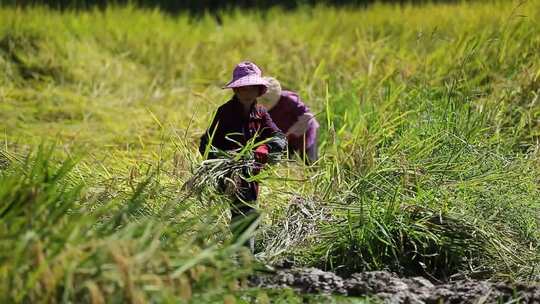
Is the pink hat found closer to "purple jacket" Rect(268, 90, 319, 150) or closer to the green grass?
the green grass

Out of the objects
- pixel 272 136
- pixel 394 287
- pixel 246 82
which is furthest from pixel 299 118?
pixel 394 287

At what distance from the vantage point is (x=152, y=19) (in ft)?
32.9

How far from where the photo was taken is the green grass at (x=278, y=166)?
2805 mm

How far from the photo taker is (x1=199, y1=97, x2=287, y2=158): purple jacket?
4.21 m

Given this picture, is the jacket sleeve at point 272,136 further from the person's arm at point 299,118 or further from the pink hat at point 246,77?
the person's arm at point 299,118

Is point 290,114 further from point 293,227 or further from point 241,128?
point 293,227

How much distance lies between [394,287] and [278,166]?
1.28 m

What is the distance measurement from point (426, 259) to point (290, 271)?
0.69m

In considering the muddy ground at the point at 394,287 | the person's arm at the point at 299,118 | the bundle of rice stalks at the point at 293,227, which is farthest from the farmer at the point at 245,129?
the person's arm at the point at 299,118

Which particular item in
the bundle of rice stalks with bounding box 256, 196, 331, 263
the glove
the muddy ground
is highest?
the glove

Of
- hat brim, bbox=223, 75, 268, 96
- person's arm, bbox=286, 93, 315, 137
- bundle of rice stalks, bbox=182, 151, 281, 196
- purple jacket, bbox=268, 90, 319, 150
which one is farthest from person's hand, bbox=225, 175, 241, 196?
purple jacket, bbox=268, 90, 319, 150

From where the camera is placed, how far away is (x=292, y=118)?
5.48m

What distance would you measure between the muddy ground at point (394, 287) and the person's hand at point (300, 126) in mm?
1740

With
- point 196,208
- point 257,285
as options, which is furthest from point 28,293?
point 196,208
